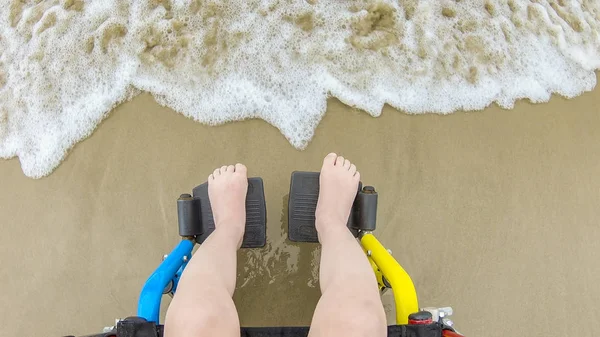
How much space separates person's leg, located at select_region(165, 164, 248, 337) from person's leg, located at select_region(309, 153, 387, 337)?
8.1 inches

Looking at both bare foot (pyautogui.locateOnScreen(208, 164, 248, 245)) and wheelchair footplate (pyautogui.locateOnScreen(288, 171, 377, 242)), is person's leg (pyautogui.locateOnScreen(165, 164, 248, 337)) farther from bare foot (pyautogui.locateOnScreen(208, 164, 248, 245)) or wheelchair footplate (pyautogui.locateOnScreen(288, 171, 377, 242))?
wheelchair footplate (pyautogui.locateOnScreen(288, 171, 377, 242))

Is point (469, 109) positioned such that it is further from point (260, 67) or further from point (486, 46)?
point (260, 67)

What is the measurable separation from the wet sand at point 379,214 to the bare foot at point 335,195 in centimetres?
12

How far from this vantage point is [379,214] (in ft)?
4.29

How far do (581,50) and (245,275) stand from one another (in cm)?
137

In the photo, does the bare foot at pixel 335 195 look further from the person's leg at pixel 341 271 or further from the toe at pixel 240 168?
the toe at pixel 240 168

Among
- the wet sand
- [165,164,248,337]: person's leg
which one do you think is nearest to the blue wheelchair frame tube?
[165,164,248,337]: person's leg

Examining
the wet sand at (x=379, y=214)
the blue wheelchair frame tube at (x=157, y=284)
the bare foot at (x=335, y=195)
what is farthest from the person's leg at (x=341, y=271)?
the blue wheelchair frame tube at (x=157, y=284)

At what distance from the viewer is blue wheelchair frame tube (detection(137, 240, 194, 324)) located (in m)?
0.95

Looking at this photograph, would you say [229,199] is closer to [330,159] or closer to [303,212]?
[303,212]

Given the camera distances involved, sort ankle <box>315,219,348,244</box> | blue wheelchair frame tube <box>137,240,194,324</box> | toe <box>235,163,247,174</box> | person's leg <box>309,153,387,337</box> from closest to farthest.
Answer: person's leg <box>309,153,387,337</box> → blue wheelchair frame tube <box>137,240,194,324</box> → ankle <box>315,219,348,244</box> → toe <box>235,163,247,174</box>

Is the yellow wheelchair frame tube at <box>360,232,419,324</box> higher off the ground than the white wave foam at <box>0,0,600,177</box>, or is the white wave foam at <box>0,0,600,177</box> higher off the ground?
the white wave foam at <box>0,0,600,177</box>

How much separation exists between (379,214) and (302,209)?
259 mm

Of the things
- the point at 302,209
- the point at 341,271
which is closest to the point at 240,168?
the point at 302,209
